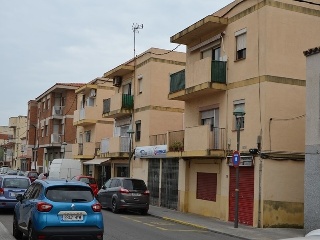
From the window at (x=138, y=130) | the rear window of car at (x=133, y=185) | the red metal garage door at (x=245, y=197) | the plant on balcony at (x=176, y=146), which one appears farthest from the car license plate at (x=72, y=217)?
the window at (x=138, y=130)

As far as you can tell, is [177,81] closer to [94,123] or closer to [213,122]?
[213,122]

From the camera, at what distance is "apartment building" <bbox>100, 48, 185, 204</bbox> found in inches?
1142

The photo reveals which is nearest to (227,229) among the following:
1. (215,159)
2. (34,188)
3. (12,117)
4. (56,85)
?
(215,159)

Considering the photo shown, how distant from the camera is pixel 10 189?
1902cm

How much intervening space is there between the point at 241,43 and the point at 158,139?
10.1 meters

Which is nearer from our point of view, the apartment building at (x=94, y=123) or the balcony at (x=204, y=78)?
the balcony at (x=204, y=78)

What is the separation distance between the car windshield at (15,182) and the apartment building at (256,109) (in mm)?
7339

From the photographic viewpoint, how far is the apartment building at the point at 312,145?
52.5ft

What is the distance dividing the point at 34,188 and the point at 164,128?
61.6 feet

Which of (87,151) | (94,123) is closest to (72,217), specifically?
(87,151)

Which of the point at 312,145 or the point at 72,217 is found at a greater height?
the point at 312,145

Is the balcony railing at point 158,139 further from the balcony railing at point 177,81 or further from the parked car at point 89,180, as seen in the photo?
the parked car at point 89,180

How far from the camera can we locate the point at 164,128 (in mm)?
30500

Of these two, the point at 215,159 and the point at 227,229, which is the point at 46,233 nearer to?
the point at 227,229
